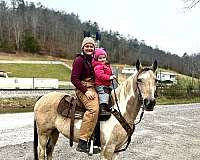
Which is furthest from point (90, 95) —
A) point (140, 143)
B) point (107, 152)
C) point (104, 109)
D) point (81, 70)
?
point (140, 143)

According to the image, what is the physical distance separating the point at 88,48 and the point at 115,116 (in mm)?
1275

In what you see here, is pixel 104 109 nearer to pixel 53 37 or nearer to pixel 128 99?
pixel 128 99

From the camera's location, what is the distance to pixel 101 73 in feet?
18.3

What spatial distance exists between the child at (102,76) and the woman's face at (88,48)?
17 cm

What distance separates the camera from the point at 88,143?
5.82 metres

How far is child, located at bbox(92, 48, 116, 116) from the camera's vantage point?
18.4ft

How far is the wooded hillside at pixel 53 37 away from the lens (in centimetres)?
9588

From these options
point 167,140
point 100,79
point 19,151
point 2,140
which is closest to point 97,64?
point 100,79

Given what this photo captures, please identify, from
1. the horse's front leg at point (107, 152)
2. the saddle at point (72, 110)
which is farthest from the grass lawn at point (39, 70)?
the horse's front leg at point (107, 152)

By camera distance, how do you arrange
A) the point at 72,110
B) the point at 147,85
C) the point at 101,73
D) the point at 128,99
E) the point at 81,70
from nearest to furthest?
the point at 147,85
the point at 101,73
the point at 128,99
the point at 81,70
the point at 72,110

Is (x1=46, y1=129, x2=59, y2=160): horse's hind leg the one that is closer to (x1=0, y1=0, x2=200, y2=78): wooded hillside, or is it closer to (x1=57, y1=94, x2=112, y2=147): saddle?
(x1=57, y1=94, x2=112, y2=147): saddle

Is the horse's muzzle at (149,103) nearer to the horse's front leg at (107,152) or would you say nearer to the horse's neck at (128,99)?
the horse's neck at (128,99)

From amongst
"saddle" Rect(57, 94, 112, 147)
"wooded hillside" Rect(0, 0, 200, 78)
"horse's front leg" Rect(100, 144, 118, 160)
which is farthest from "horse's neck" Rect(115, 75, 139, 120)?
"wooded hillside" Rect(0, 0, 200, 78)

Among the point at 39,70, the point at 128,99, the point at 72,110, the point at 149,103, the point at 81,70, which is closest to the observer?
the point at 149,103
